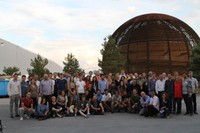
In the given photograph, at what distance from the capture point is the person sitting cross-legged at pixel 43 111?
1279 cm

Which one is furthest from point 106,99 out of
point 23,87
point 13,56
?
point 13,56

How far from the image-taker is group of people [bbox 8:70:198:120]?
13.2 m

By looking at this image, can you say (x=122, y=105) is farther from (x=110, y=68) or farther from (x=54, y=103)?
(x=110, y=68)

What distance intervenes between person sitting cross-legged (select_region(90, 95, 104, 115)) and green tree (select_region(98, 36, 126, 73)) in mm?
24632

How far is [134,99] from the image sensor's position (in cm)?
1440

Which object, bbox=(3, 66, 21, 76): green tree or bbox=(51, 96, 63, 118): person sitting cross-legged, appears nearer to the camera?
bbox=(51, 96, 63, 118): person sitting cross-legged

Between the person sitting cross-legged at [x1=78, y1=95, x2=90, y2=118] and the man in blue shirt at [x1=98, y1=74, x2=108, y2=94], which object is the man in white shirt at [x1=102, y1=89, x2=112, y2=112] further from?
the person sitting cross-legged at [x1=78, y1=95, x2=90, y2=118]

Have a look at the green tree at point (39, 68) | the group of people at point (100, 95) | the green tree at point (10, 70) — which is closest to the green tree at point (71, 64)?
the green tree at point (39, 68)

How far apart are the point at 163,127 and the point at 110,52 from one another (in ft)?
99.3

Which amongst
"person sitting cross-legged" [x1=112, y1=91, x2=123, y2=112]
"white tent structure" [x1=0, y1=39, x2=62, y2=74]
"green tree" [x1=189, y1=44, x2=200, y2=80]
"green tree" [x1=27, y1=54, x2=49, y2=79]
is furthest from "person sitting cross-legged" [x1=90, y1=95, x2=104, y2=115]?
"white tent structure" [x1=0, y1=39, x2=62, y2=74]

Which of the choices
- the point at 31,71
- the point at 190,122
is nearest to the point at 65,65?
the point at 31,71

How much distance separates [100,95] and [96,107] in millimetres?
800

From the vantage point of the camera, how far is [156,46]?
148 ft

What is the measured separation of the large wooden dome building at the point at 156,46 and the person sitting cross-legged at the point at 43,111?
32216mm
